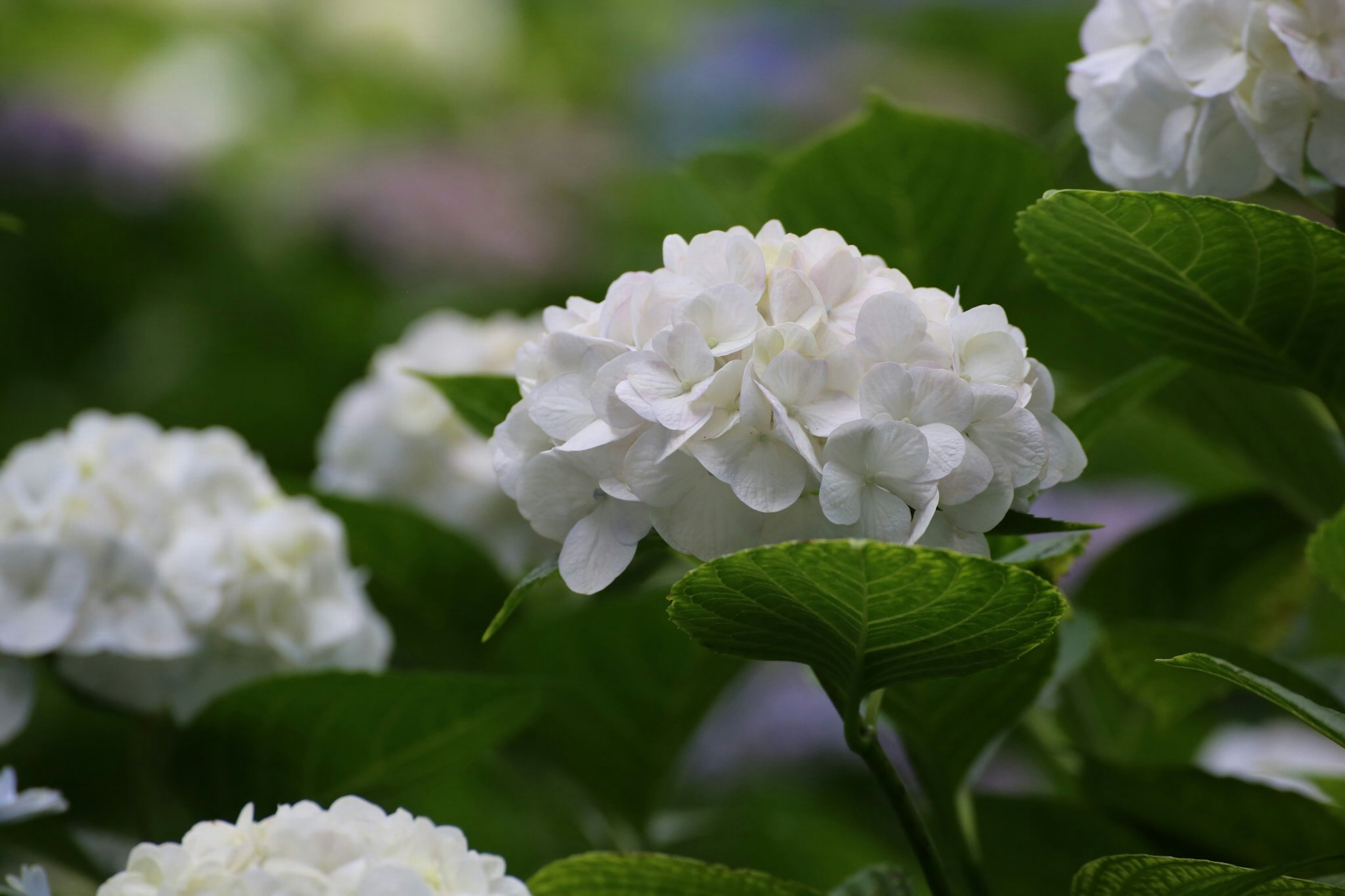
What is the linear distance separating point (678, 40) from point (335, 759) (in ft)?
8.47

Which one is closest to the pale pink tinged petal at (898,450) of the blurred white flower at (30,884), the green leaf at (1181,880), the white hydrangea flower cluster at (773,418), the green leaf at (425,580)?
the white hydrangea flower cluster at (773,418)

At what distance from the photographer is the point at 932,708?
408 millimetres

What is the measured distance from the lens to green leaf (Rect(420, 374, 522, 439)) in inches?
16.7

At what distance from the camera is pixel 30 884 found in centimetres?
32

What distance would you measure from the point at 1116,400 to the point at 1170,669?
103mm

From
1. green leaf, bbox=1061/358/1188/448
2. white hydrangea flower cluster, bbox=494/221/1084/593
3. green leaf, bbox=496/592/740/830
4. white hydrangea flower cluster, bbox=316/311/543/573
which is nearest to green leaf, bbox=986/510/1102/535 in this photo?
white hydrangea flower cluster, bbox=494/221/1084/593

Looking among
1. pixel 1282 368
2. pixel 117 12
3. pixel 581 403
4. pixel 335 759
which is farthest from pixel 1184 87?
pixel 117 12

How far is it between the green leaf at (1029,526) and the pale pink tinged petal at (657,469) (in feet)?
0.23

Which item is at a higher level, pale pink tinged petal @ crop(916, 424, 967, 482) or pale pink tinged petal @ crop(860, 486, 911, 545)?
pale pink tinged petal @ crop(916, 424, 967, 482)

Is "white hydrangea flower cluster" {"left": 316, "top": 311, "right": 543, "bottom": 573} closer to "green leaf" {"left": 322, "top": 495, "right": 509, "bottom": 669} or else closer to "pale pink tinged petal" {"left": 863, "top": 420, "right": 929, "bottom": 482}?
"green leaf" {"left": 322, "top": 495, "right": 509, "bottom": 669}

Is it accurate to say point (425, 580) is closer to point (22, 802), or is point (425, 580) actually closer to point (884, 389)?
point (22, 802)

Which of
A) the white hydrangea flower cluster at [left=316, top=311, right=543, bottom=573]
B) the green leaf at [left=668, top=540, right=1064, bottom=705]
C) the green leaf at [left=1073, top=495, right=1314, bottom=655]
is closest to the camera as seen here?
the green leaf at [left=668, top=540, right=1064, bottom=705]

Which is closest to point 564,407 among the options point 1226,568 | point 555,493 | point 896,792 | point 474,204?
point 555,493

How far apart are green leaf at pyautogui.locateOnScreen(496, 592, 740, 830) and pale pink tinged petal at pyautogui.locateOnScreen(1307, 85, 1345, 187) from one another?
0.28 metres
